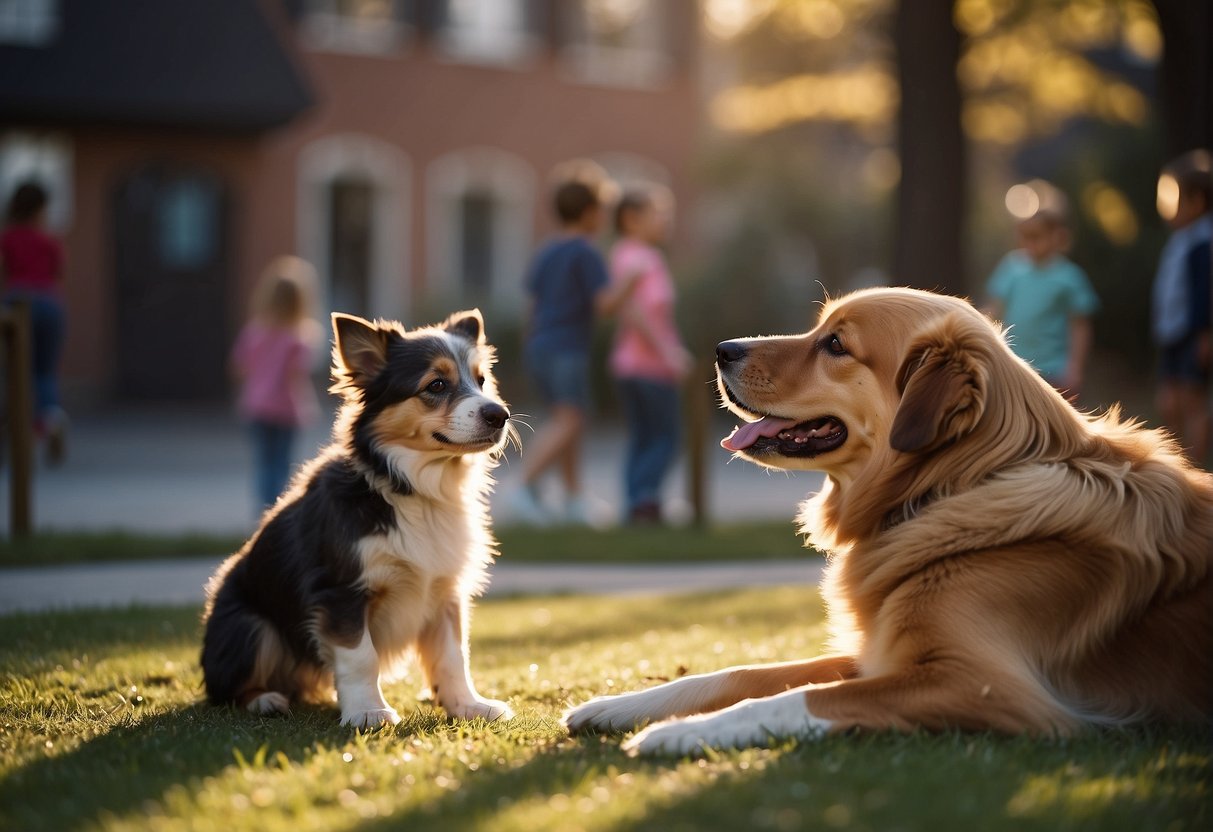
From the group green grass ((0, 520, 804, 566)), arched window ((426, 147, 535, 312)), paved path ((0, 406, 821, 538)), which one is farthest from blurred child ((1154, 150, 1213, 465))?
arched window ((426, 147, 535, 312))

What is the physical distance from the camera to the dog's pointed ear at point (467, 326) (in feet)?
19.0

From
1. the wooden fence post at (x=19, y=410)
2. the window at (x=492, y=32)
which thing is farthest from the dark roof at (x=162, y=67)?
the wooden fence post at (x=19, y=410)

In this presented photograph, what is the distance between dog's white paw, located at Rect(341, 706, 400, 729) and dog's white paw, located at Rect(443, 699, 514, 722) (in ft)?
0.89

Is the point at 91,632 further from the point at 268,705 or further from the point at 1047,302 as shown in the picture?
the point at 1047,302

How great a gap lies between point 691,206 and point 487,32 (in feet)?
19.0

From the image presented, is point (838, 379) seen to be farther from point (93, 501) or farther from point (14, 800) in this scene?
point (93, 501)

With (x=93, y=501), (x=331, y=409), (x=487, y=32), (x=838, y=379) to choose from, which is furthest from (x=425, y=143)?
(x=838, y=379)

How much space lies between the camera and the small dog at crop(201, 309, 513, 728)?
4.89 metres

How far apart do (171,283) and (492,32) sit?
26.3 ft

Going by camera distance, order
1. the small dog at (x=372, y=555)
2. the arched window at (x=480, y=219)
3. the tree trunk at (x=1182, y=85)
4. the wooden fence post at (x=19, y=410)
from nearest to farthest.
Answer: the small dog at (x=372, y=555)
the wooden fence post at (x=19, y=410)
the tree trunk at (x=1182, y=85)
the arched window at (x=480, y=219)

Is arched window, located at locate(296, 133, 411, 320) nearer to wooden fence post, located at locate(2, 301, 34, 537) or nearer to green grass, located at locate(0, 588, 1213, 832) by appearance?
wooden fence post, located at locate(2, 301, 34, 537)

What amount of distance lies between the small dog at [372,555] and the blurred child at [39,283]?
31.4ft

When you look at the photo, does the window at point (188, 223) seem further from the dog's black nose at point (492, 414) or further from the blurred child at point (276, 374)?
the dog's black nose at point (492, 414)

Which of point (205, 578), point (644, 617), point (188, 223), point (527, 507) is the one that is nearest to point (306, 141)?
point (188, 223)
